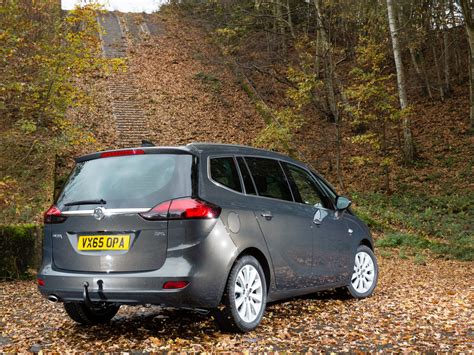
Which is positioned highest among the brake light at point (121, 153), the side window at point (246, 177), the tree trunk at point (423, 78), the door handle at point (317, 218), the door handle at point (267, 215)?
the tree trunk at point (423, 78)

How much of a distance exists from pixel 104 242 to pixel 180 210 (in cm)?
77

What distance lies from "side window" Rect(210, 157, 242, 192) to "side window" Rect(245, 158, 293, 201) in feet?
1.00

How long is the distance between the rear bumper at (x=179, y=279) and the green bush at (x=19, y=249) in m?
5.37

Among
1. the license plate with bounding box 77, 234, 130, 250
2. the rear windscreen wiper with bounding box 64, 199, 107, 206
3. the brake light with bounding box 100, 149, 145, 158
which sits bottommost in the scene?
the license plate with bounding box 77, 234, 130, 250

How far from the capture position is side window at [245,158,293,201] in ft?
19.3

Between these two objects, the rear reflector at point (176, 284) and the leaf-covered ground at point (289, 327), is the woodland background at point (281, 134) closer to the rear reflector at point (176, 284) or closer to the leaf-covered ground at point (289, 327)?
the leaf-covered ground at point (289, 327)

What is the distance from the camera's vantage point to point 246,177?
5730mm

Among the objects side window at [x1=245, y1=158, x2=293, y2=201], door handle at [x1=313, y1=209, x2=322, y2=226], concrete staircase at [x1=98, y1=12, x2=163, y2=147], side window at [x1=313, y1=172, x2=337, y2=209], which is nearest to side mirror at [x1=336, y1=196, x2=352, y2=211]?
side window at [x1=313, y1=172, x2=337, y2=209]

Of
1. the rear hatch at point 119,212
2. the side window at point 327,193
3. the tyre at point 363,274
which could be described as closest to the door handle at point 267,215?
the rear hatch at point 119,212

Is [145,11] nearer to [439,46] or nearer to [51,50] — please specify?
[439,46]

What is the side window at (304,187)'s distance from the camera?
6.54 metres

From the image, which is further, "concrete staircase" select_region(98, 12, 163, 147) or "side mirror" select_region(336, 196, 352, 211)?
"concrete staircase" select_region(98, 12, 163, 147)

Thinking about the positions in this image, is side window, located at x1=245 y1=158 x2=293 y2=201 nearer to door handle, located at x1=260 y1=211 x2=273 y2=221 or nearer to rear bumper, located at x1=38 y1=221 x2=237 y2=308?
door handle, located at x1=260 y1=211 x2=273 y2=221

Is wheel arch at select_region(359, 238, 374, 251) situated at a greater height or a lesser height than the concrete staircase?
lesser
